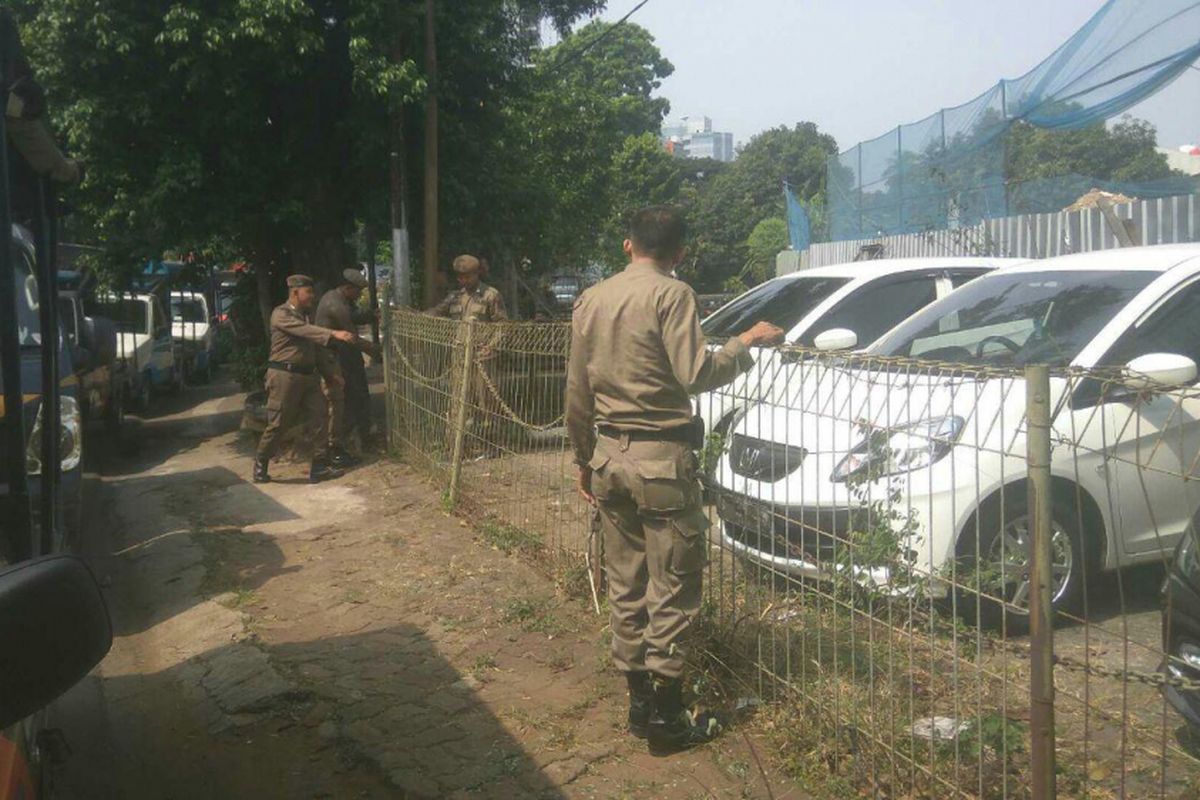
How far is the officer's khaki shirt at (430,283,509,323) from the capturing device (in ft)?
32.8

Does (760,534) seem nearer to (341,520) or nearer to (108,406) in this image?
(341,520)

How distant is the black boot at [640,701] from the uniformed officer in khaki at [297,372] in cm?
568

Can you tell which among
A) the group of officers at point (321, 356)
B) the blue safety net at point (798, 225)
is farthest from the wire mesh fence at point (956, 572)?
the blue safety net at point (798, 225)

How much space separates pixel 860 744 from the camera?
371 centimetres

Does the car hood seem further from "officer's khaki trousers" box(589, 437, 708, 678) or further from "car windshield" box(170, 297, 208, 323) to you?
"car windshield" box(170, 297, 208, 323)

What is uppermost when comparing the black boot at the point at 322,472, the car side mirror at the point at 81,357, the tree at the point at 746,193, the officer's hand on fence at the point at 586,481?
the tree at the point at 746,193

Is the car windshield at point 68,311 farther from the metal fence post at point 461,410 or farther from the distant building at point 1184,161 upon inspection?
the distant building at point 1184,161

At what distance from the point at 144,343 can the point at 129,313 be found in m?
0.50

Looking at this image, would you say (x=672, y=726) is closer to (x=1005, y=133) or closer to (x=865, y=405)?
(x=865, y=405)

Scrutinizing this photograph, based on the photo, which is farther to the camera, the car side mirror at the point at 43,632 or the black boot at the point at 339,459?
the black boot at the point at 339,459

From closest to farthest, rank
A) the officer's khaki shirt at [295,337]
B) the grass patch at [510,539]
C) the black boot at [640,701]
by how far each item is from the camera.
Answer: the black boot at [640,701]
the grass patch at [510,539]
the officer's khaki shirt at [295,337]

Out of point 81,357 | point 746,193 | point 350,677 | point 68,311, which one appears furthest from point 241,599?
point 746,193

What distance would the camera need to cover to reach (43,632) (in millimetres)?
1741

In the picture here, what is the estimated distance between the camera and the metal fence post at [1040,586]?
2.79 m
